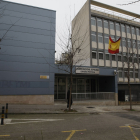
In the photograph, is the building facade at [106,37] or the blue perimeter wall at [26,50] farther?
the building facade at [106,37]

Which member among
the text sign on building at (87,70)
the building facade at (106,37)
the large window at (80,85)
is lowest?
the large window at (80,85)

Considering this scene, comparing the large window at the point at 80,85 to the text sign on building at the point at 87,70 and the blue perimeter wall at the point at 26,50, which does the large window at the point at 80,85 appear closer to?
the text sign on building at the point at 87,70

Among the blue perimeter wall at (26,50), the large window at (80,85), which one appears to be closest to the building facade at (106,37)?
the large window at (80,85)

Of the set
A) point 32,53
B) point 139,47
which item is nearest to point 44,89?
point 32,53

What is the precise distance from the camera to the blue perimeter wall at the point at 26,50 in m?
14.4

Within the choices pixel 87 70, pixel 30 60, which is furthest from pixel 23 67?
pixel 87 70

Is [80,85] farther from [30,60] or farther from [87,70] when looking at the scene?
[30,60]

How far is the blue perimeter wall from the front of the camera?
14406 millimetres

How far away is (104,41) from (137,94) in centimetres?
1174

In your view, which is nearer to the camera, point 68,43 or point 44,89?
point 68,43

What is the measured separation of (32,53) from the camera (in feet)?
50.5

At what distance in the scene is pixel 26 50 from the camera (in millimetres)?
15242

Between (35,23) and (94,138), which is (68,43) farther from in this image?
(94,138)

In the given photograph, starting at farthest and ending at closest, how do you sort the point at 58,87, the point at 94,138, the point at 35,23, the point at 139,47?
the point at 139,47
the point at 58,87
the point at 35,23
the point at 94,138
